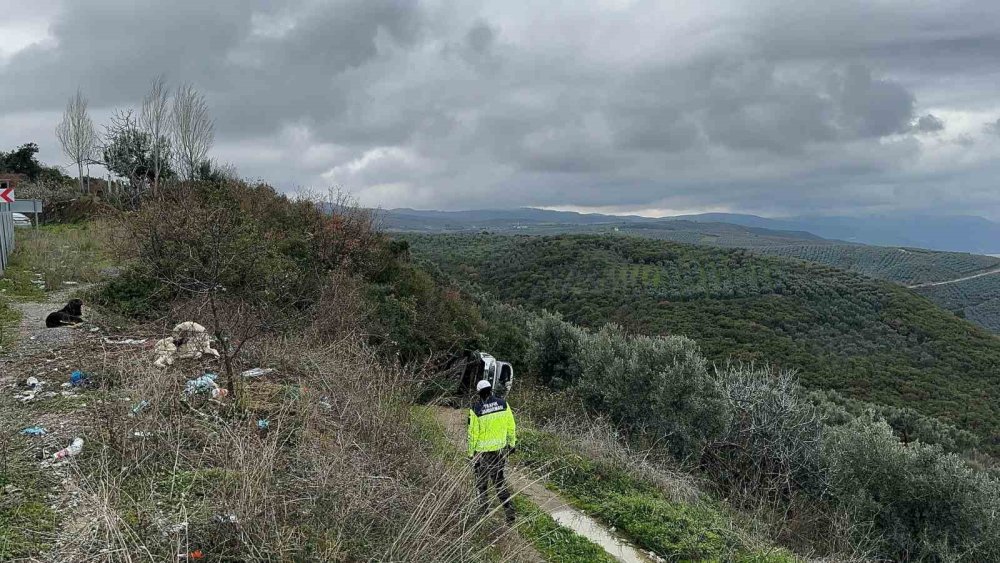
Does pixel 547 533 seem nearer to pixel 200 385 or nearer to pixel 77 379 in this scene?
pixel 200 385

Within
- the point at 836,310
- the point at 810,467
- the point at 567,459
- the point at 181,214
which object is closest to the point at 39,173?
the point at 181,214

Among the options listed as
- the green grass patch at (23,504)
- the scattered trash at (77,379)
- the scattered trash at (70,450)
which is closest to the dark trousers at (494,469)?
the green grass patch at (23,504)

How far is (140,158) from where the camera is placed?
95.0 feet

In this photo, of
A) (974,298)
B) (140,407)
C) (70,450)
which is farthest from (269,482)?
(974,298)

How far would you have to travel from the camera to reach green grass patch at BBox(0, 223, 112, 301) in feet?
44.6

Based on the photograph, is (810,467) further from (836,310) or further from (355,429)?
(836,310)

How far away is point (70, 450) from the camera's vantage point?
4805 millimetres

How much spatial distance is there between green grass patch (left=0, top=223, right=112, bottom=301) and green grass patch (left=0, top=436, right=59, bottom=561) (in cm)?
1026

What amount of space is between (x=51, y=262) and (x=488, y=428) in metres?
16.0

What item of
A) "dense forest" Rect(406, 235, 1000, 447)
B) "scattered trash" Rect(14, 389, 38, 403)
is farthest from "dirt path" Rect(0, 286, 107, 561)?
"dense forest" Rect(406, 235, 1000, 447)

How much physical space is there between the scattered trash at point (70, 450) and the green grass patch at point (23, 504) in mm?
161

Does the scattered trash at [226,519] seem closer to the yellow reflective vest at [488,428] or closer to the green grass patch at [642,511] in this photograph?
the green grass patch at [642,511]

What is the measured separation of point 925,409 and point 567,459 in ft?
95.5

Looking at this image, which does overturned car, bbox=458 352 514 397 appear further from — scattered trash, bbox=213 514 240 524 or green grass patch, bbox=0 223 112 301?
green grass patch, bbox=0 223 112 301
